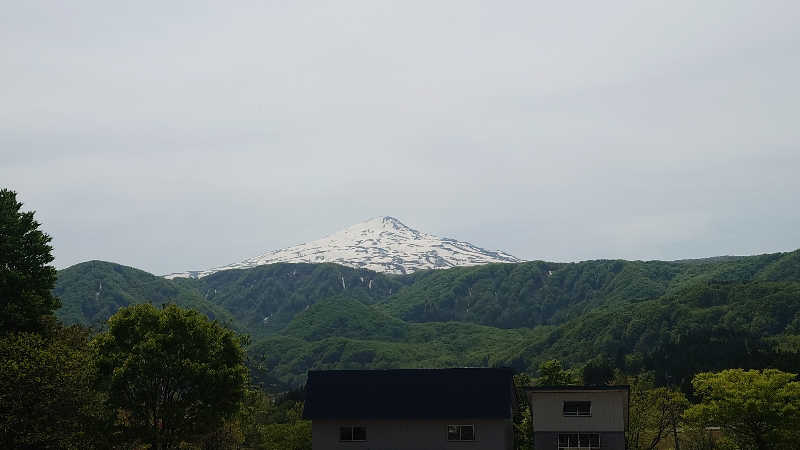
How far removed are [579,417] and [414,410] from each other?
39.8ft

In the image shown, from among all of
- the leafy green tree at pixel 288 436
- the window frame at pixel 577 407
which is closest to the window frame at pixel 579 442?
the window frame at pixel 577 407

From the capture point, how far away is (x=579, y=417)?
2140 inches

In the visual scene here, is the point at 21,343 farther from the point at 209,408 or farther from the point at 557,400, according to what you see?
the point at 557,400

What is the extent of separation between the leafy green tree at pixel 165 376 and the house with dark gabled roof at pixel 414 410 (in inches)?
284

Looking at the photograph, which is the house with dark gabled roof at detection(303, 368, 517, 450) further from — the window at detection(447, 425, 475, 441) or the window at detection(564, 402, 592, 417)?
the window at detection(564, 402, 592, 417)

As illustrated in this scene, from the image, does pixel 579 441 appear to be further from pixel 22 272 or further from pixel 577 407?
pixel 22 272

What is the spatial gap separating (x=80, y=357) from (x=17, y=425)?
6.22 metres

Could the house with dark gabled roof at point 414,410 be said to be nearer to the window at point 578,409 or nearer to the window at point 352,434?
the window at point 352,434

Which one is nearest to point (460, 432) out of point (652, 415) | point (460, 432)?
point (460, 432)

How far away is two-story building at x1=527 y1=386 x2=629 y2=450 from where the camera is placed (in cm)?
5381

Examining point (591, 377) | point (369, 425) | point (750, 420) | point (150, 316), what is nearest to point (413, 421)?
point (369, 425)

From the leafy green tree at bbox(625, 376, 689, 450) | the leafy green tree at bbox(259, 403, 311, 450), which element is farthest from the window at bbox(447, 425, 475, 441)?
the leafy green tree at bbox(259, 403, 311, 450)

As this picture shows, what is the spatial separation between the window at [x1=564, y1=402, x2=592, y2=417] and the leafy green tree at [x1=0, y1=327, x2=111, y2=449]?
33.1m

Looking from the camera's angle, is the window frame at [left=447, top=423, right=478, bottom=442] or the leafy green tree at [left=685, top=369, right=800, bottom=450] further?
the leafy green tree at [left=685, top=369, right=800, bottom=450]
